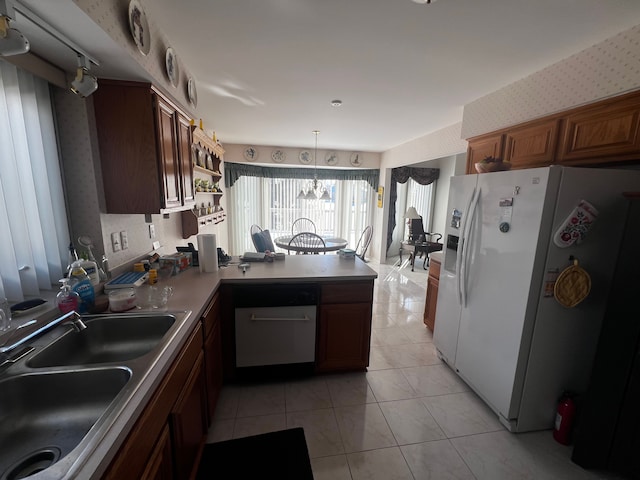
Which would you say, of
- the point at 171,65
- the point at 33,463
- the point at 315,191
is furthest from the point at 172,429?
the point at 315,191

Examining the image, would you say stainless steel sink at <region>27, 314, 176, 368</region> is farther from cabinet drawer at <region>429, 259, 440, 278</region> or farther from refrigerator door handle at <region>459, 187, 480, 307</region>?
cabinet drawer at <region>429, 259, 440, 278</region>

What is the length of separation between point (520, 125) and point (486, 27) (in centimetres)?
102

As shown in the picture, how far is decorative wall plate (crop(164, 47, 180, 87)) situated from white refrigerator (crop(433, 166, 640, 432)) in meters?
2.25

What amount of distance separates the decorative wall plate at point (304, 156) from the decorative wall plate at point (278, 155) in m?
A: 0.33

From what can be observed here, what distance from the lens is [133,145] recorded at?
154cm

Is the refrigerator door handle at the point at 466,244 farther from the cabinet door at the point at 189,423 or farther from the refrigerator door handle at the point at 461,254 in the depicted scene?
the cabinet door at the point at 189,423

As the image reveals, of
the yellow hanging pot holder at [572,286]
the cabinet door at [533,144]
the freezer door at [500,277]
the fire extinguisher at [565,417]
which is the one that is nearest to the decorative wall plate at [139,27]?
the freezer door at [500,277]

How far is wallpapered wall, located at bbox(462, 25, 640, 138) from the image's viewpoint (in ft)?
5.08

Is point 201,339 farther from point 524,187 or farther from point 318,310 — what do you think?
point 524,187

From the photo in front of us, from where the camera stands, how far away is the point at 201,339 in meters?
1.47

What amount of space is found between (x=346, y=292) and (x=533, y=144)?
1.90m

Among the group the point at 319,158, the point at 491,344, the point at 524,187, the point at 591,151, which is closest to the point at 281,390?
the point at 491,344

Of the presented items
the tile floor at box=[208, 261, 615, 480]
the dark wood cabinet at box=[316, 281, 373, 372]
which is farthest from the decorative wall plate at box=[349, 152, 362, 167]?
the tile floor at box=[208, 261, 615, 480]

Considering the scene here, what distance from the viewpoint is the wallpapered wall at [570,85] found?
155 cm
